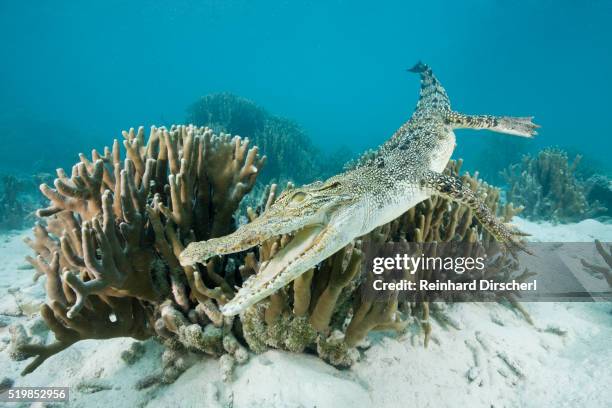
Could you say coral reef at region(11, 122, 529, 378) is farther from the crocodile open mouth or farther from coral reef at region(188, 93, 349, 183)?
coral reef at region(188, 93, 349, 183)

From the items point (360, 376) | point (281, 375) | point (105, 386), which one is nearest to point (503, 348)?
point (360, 376)

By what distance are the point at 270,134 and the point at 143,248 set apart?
1274 centimetres

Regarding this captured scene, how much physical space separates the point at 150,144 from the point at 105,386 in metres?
2.48

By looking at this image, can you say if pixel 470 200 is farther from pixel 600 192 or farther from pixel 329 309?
pixel 600 192

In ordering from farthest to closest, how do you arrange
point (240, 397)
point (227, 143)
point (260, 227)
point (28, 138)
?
point (28, 138) → point (227, 143) → point (240, 397) → point (260, 227)

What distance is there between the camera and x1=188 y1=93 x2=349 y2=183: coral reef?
1480 cm

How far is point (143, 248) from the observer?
301 centimetres

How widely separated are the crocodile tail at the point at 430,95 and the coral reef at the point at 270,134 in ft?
26.0

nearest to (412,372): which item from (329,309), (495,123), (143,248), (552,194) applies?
(329,309)

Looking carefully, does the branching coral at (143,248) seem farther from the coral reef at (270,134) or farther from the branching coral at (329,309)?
the coral reef at (270,134)

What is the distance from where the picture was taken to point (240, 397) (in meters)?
2.59

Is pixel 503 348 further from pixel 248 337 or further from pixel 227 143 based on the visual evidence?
pixel 227 143

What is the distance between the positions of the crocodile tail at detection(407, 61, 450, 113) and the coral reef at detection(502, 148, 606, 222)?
567cm

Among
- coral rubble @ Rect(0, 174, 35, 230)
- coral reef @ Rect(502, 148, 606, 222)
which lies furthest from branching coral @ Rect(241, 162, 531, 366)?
coral rubble @ Rect(0, 174, 35, 230)
